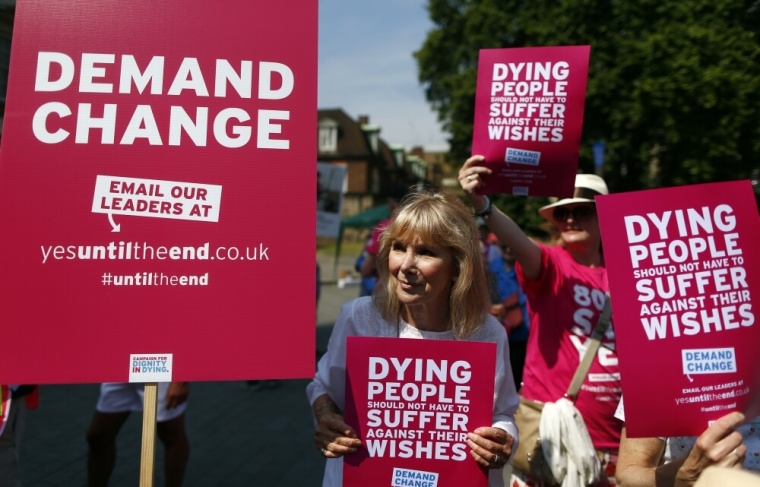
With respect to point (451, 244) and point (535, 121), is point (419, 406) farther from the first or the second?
point (535, 121)

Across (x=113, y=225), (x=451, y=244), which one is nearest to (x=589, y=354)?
(x=451, y=244)

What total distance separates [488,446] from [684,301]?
644 mm

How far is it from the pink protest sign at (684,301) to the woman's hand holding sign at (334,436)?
73cm

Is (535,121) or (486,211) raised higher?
(535,121)

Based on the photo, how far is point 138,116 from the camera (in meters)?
1.86

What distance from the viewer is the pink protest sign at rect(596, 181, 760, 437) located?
1775 mm

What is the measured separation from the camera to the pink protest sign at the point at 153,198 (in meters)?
1.78

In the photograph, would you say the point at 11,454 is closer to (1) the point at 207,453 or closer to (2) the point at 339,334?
(2) the point at 339,334

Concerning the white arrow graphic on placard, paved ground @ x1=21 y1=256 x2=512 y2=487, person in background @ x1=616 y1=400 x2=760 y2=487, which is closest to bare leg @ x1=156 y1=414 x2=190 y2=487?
paved ground @ x1=21 y1=256 x2=512 y2=487

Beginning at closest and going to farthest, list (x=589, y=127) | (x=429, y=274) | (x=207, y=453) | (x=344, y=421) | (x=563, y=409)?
(x=344, y=421), (x=429, y=274), (x=563, y=409), (x=207, y=453), (x=589, y=127)

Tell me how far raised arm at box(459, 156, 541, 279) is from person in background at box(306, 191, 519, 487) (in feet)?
1.72

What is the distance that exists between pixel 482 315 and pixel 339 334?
460 mm

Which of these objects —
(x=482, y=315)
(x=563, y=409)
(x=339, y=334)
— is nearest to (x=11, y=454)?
(x=339, y=334)

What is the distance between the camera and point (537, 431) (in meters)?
2.75
